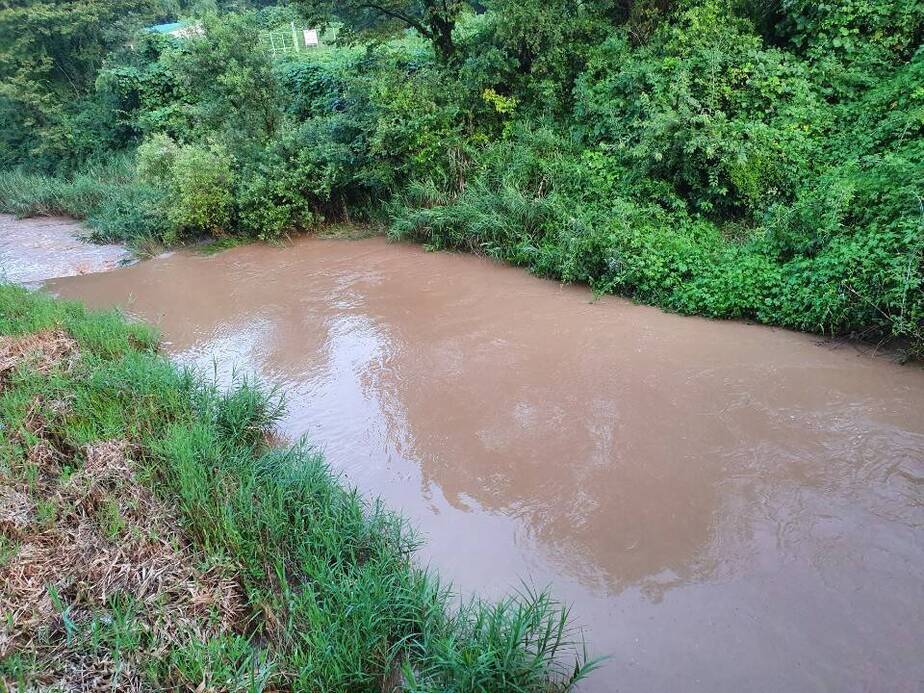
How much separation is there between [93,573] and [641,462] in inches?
130

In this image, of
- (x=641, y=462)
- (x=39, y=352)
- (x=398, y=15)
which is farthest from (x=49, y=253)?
(x=641, y=462)

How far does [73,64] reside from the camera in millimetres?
17438

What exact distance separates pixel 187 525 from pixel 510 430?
229cm

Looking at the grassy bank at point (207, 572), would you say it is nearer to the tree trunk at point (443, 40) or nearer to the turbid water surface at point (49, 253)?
the turbid water surface at point (49, 253)

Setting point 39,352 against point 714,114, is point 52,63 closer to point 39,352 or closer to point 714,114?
point 39,352

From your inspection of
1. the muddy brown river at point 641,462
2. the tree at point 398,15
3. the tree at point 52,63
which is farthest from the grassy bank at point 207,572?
the tree at point 52,63

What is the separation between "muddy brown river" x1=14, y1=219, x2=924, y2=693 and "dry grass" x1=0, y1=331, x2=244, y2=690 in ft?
4.19

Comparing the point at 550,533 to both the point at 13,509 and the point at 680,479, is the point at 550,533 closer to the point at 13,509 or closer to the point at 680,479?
the point at 680,479

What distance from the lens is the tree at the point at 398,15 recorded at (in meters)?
9.58

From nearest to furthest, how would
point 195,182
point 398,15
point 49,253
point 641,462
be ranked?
point 641,462 → point 195,182 → point 398,15 → point 49,253

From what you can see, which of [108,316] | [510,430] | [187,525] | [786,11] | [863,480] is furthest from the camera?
[786,11]

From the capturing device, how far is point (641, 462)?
13.2 feet

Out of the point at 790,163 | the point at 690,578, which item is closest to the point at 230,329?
the point at 690,578

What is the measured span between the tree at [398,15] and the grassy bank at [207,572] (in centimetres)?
773
